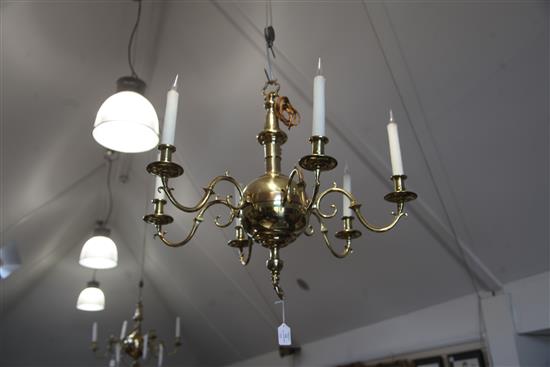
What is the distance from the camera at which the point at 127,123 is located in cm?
164

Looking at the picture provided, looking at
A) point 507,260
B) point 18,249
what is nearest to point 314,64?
point 507,260

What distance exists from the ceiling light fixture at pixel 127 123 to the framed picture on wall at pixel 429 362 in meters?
2.59

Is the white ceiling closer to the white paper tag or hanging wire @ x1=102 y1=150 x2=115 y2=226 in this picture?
hanging wire @ x1=102 y1=150 x2=115 y2=226

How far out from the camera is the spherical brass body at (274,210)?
4.14 ft

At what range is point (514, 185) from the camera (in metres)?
2.40

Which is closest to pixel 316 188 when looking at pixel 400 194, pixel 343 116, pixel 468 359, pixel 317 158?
pixel 317 158

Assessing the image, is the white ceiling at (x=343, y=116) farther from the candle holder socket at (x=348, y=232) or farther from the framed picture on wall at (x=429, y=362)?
the candle holder socket at (x=348, y=232)

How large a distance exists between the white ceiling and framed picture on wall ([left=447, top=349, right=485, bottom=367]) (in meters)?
0.37

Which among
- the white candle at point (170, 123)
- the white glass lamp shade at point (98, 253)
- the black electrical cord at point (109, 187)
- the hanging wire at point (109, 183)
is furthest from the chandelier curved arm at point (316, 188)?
the hanging wire at point (109, 183)

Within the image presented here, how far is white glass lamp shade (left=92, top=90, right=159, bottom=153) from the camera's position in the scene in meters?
1.56

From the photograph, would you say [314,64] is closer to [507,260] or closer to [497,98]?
[497,98]

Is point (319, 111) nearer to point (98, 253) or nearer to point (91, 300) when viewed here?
point (98, 253)

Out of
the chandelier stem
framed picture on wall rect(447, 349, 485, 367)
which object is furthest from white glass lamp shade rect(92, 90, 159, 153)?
framed picture on wall rect(447, 349, 485, 367)

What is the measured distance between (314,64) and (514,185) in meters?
1.18
